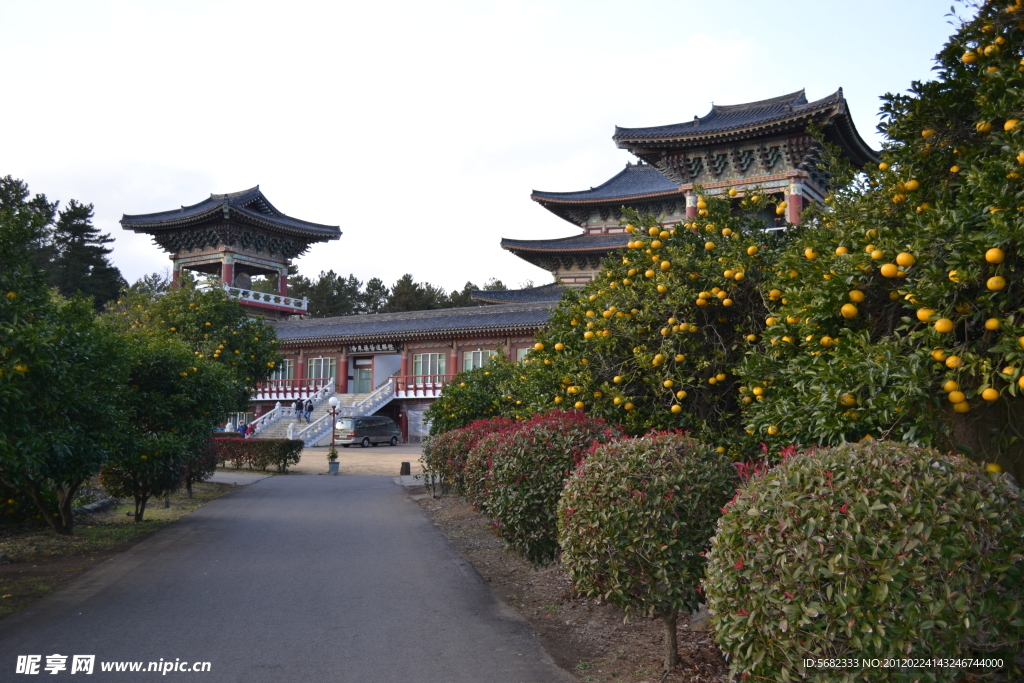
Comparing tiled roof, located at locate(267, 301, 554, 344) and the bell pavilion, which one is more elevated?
the bell pavilion

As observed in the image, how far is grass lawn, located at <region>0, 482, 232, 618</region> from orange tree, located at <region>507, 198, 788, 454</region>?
5451 mm

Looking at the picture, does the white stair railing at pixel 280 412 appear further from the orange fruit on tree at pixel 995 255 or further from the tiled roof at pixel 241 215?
the orange fruit on tree at pixel 995 255

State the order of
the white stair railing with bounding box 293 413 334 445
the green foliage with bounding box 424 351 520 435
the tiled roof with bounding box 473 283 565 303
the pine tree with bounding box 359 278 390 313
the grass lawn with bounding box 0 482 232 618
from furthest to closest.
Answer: the pine tree with bounding box 359 278 390 313 → the tiled roof with bounding box 473 283 565 303 → the white stair railing with bounding box 293 413 334 445 → the green foliage with bounding box 424 351 520 435 → the grass lawn with bounding box 0 482 232 618

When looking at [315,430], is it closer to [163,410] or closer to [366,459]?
[366,459]

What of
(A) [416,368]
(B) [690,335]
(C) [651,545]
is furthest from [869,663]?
(A) [416,368]

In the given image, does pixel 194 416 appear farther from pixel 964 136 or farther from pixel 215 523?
pixel 964 136

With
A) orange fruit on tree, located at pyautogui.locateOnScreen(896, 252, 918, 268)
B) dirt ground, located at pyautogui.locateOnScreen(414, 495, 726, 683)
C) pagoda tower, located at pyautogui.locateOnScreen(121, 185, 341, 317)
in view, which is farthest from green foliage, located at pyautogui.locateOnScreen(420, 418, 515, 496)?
pagoda tower, located at pyautogui.locateOnScreen(121, 185, 341, 317)

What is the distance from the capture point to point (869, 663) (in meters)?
3.30

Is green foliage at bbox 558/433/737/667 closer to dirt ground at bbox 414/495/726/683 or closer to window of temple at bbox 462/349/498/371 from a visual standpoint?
dirt ground at bbox 414/495/726/683

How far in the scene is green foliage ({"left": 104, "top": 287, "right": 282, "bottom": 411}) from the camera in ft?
66.9

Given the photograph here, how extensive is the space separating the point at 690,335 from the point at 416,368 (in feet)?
112

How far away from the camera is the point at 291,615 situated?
22.0ft

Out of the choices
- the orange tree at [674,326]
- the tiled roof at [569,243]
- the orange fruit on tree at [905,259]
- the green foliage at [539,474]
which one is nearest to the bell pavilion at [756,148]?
the tiled roof at [569,243]

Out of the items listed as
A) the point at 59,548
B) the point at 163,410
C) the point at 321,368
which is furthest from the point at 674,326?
the point at 321,368
